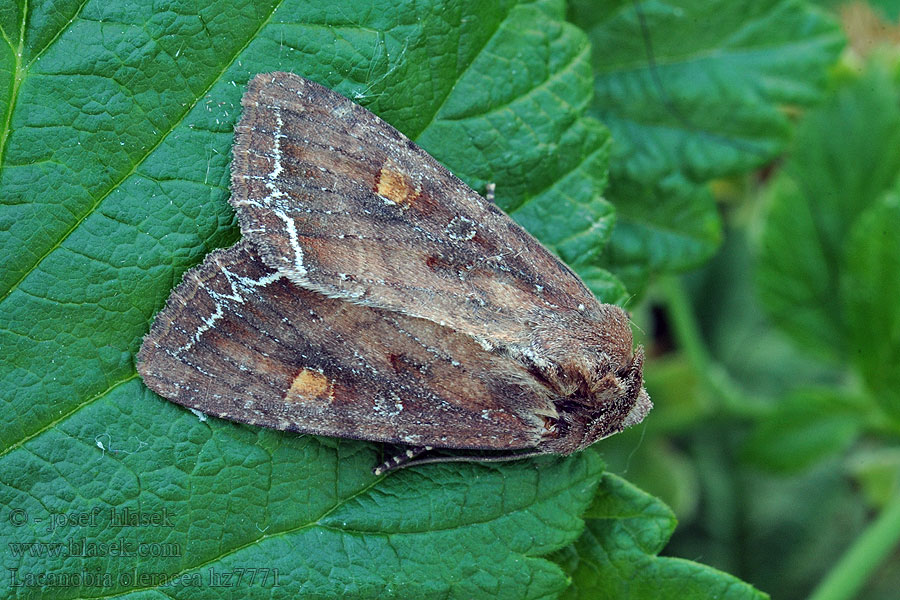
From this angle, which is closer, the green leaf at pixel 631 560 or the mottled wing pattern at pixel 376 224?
the mottled wing pattern at pixel 376 224

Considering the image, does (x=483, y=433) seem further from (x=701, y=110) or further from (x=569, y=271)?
(x=701, y=110)

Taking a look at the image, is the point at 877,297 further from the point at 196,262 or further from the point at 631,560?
the point at 196,262

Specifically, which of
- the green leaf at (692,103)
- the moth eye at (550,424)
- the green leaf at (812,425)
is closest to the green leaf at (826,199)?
the green leaf at (812,425)

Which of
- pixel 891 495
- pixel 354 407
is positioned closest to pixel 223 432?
pixel 354 407

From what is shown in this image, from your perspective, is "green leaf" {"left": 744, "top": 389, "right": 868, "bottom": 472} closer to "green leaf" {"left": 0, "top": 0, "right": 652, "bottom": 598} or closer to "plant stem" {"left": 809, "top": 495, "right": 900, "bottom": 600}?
"plant stem" {"left": 809, "top": 495, "right": 900, "bottom": 600}

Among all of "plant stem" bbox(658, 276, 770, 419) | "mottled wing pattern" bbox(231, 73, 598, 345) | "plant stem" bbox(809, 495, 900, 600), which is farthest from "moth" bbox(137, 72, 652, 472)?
"plant stem" bbox(809, 495, 900, 600)

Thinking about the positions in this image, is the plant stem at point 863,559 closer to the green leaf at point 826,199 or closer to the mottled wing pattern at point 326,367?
the green leaf at point 826,199
